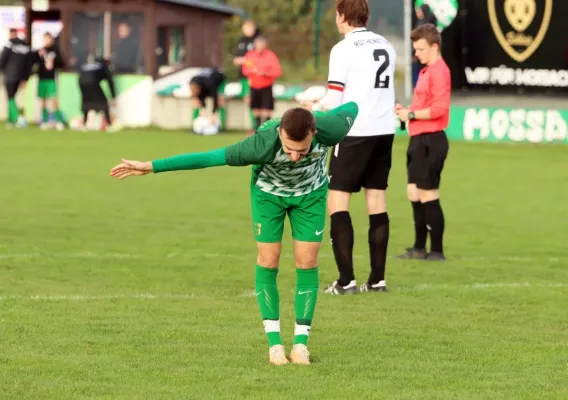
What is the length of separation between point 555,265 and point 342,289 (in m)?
2.71

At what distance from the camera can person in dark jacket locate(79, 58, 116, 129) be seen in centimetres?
3138

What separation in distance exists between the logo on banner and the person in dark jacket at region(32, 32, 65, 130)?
34.1 ft

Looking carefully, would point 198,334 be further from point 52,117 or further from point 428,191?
point 52,117

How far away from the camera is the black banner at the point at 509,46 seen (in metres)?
27.1

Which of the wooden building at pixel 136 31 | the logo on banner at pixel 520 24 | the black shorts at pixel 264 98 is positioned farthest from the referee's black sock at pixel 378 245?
the wooden building at pixel 136 31

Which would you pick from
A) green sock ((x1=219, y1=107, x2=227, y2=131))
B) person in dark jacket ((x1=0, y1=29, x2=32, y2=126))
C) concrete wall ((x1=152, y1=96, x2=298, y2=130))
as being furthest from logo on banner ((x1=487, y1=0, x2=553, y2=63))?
person in dark jacket ((x1=0, y1=29, x2=32, y2=126))

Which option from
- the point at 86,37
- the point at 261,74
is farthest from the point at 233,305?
the point at 86,37

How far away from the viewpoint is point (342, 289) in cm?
1024

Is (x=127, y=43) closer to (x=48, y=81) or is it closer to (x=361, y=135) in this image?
(x=48, y=81)

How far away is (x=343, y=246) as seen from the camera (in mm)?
10234

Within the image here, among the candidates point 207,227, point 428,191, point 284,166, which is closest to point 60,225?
point 207,227

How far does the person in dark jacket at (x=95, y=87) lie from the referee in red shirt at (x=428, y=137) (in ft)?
64.7

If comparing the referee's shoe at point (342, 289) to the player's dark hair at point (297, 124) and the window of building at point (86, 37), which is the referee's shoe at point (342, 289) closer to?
the player's dark hair at point (297, 124)

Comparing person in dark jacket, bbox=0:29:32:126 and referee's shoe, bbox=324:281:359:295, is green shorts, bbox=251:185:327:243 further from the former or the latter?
person in dark jacket, bbox=0:29:32:126
